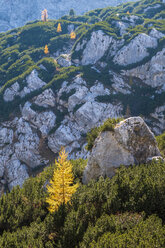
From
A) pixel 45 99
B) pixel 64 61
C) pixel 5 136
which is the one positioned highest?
pixel 64 61

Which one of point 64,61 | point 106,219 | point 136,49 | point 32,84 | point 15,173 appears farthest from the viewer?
point 64,61

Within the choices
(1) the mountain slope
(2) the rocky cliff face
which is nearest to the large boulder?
(1) the mountain slope

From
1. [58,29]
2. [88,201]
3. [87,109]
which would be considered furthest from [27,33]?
[88,201]

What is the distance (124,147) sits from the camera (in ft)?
49.2

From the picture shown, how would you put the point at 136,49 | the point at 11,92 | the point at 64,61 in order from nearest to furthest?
the point at 11,92 < the point at 136,49 < the point at 64,61

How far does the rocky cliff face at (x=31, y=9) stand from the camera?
454ft

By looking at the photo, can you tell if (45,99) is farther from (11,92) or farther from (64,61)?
(64,61)

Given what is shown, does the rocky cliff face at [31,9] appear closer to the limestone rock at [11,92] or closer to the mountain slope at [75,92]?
the mountain slope at [75,92]

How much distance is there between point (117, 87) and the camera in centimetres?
→ 4306

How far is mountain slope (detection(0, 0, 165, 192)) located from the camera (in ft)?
117

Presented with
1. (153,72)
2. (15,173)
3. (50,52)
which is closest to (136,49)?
A: (153,72)

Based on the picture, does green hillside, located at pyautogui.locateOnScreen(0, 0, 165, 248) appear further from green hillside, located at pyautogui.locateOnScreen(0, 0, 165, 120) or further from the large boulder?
the large boulder

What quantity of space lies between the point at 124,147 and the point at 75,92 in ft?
94.1

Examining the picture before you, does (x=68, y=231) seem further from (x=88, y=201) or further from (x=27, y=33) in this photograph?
(x=27, y=33)
